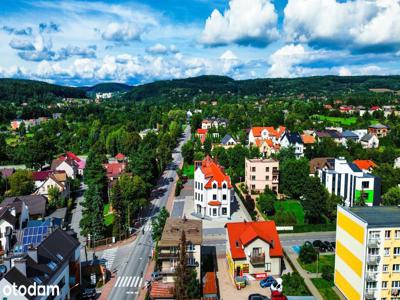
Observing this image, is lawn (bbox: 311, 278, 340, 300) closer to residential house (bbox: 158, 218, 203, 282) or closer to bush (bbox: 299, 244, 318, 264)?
bush (bbox: 299, 244, 318, 264)

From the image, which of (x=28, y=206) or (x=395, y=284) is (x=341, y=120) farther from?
(x=28, y=206)

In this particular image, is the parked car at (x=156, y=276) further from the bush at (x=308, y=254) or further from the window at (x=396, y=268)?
the window at (x=396, y=268)

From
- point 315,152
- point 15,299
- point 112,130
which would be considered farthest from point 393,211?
point 112,130

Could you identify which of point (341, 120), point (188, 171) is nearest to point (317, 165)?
point (188, 171)

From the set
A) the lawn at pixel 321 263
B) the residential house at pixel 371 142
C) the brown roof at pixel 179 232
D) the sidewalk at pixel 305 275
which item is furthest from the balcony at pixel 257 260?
the residential house at pixel 371 142

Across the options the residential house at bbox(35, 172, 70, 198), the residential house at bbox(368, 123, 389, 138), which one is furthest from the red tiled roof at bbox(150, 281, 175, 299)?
the residential house at bbox(368, 123, 389, 138)

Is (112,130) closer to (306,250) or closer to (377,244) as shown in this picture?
(306,250)

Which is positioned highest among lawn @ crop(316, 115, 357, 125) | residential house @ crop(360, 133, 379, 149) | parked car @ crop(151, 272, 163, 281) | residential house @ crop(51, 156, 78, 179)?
lawn @ crop(316, 115, 357, 125)
